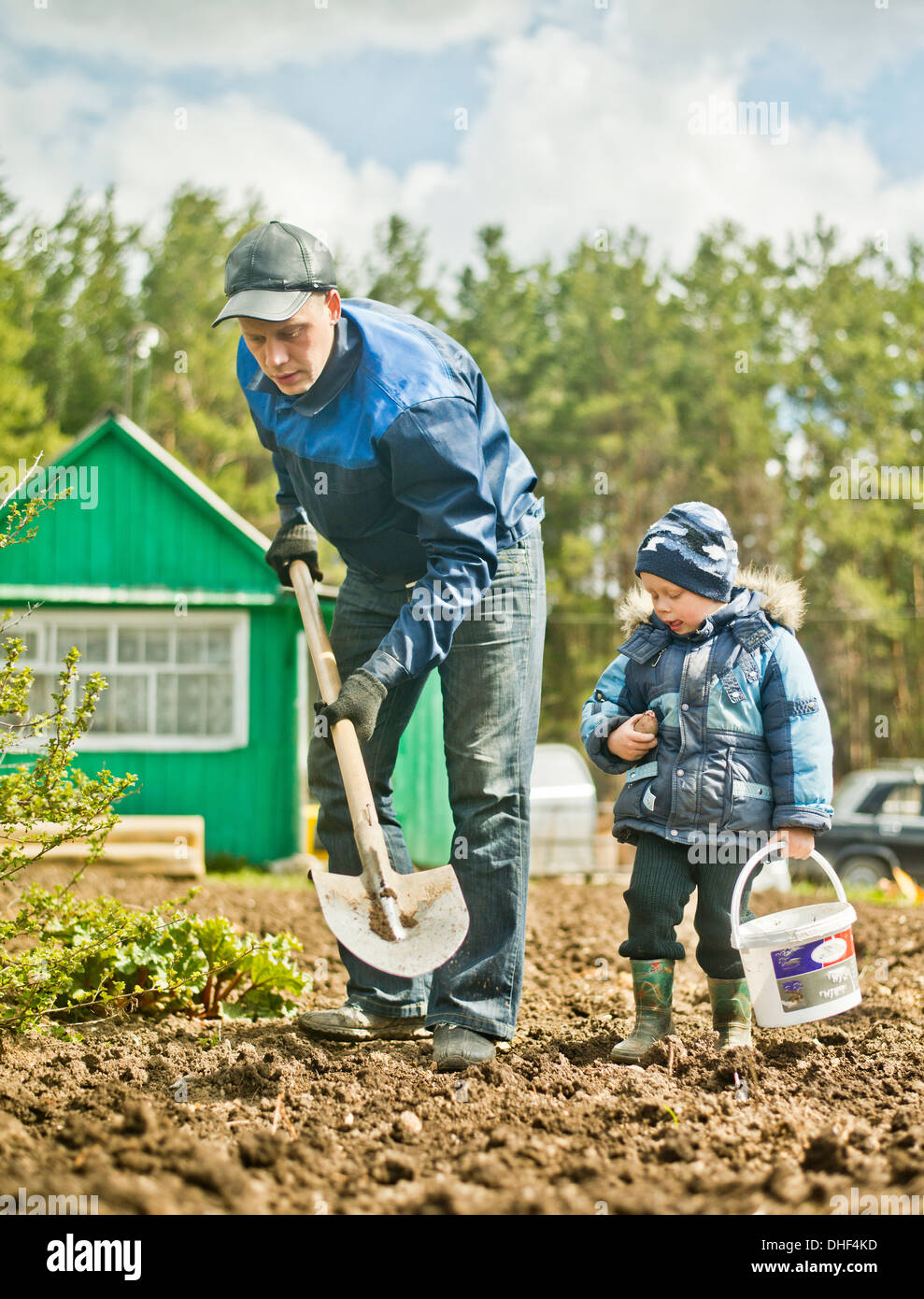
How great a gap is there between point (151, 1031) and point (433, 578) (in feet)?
4.55

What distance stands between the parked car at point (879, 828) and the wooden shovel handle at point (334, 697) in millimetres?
9725

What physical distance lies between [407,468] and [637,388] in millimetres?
22679

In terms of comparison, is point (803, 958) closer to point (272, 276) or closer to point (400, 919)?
point (400, 919)

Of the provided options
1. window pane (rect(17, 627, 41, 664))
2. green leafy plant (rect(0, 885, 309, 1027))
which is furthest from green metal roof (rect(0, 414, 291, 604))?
green leafy plant (rect(0, 885, 309, 1027))

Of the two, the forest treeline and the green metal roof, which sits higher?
the forest treeline

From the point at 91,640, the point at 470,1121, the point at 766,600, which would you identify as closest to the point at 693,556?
the point at 766,600

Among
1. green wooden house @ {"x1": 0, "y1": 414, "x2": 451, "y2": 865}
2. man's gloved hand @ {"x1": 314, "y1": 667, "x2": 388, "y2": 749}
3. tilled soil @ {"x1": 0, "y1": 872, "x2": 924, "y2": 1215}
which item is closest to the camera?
tilled soil @ {"x1": 0, "y1": 872, "x2": 924, "y2": 1215}

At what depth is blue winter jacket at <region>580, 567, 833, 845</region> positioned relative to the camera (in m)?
2.82

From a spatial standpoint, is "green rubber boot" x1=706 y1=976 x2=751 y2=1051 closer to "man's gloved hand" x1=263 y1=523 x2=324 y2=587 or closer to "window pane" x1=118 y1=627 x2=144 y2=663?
"man's gloved hand" x1=263 y1=523 x2=324 y2=587

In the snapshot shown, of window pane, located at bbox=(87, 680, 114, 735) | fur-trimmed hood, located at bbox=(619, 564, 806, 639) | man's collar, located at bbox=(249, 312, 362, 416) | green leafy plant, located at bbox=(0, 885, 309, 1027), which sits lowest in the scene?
green leafy plant, located at bbox=(0, 885, 309, 1027)

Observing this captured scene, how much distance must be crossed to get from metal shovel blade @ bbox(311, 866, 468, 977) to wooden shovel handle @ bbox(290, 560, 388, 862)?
16 cm

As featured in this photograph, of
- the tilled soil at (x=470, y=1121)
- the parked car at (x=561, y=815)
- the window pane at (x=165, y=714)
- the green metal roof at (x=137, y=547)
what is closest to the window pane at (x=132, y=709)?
the window pane at (x=165, y=714)

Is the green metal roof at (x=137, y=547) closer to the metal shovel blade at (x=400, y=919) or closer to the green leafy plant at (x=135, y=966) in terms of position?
the green leafy plant at (x=135, y=966)

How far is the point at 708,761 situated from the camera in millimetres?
2850
